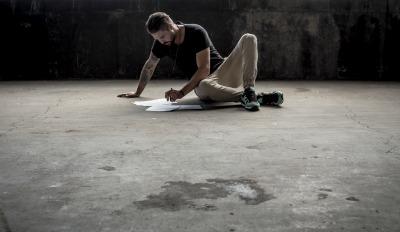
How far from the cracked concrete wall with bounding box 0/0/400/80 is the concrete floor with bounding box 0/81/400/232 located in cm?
282

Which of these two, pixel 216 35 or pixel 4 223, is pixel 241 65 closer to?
pixel 216 35

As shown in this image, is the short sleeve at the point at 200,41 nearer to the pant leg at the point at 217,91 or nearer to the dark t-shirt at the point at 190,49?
the dark t-shirt at the point at 190,49

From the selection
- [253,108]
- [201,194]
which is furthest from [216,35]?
[201,194]

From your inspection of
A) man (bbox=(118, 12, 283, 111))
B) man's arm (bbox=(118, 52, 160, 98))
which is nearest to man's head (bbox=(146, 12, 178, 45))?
man (bbox=(118, 12, 283, 111))

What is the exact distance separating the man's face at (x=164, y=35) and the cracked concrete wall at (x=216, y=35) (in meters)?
2.71

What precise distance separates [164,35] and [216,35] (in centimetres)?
289

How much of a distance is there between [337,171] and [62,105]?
2.70 meters

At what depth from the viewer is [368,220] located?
4.29ft

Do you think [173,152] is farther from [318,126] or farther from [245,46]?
[245,46]

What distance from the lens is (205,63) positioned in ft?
11.8

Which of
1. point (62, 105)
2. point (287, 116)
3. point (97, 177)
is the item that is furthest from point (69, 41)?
point (97, 177)

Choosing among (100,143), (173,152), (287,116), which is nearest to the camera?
(173,152)

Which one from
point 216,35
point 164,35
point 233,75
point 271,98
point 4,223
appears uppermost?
point 216,35

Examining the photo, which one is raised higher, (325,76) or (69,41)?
(69,41)
